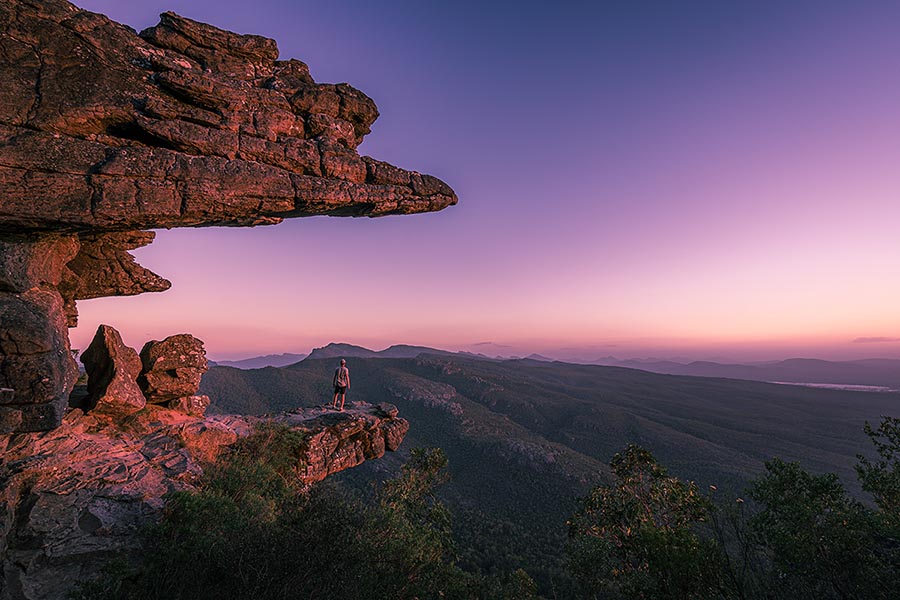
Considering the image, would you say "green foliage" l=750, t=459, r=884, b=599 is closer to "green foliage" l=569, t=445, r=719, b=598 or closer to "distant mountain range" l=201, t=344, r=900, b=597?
"green foliage" l=569, t=445, r=719, b=598

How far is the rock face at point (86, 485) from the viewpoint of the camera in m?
6.88

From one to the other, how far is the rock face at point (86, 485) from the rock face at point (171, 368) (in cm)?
80

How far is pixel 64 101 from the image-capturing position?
10648 millimetres

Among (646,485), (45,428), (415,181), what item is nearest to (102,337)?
(45,428)

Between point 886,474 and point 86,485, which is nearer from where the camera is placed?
point 86,485

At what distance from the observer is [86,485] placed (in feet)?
28.6

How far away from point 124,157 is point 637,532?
2459cm

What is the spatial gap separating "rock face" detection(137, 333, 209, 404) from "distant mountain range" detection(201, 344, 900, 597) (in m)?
48.9

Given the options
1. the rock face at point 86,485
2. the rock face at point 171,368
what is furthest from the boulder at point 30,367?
the rock face at point 171,368

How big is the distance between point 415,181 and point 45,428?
49.6 ft

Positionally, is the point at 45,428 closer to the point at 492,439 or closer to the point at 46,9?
the point at 46,9

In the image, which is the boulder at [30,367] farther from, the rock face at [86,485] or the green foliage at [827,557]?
the green foliage at [827,557]

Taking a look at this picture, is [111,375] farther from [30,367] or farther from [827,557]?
[827,557]

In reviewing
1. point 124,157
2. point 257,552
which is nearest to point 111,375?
point 124,157
